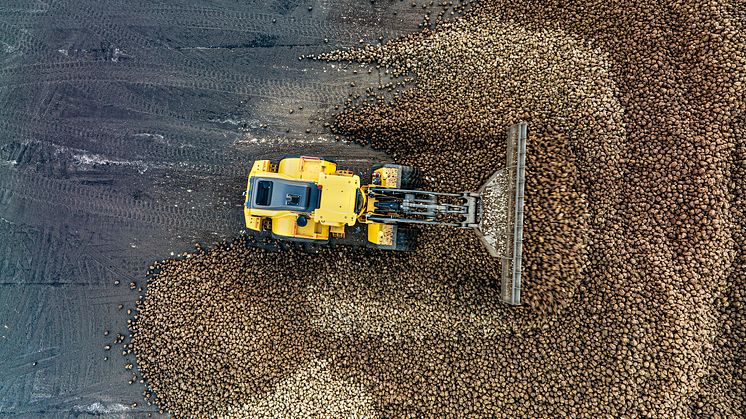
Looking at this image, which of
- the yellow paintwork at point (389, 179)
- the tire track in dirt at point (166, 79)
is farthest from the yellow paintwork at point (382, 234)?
the tire track in dirt at point (166, 79)

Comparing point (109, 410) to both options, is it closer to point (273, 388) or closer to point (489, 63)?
point (273, 388)

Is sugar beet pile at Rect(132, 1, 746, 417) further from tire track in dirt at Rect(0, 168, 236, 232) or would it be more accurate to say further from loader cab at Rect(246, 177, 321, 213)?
loader cab at Rect(246, 177, 321, 213)

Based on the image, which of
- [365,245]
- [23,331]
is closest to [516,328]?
[365,245]

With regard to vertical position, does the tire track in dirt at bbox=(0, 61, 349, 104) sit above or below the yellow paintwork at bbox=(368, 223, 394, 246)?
above

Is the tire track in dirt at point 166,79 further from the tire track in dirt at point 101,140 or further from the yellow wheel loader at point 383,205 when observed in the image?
the yellow wheel loader at point 383,205

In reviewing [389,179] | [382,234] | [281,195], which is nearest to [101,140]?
[281,195]

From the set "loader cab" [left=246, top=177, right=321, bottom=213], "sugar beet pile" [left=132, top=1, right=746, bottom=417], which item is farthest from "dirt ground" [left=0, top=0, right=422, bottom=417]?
"loader cab" [left=246, top=177, right=321, bottom=213]
